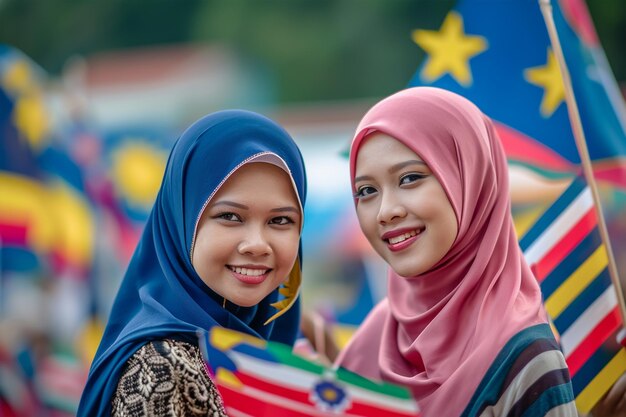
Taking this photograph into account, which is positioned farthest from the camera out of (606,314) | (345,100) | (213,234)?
(345,100)

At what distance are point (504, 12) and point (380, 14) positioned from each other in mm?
17431

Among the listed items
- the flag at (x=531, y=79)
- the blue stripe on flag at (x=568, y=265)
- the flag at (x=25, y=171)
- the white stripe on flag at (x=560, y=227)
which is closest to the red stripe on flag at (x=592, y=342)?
the blue stripe on flag at (x=568, y=265)

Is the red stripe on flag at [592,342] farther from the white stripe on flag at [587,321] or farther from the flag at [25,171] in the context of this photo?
the flag at [25,171]

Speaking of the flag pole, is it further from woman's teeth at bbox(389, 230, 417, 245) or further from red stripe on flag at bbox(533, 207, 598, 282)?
woman's teeth at bbox(389, 230, 417, 245)

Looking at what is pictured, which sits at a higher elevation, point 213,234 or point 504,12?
point 504,12

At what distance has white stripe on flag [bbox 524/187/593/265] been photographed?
358 centimetres

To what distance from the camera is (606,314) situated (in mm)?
3424

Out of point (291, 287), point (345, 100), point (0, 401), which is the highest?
point (345, 100)

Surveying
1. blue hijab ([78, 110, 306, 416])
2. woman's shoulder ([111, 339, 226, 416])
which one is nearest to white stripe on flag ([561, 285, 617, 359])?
blue hijab ([78, 110, 306, 416])

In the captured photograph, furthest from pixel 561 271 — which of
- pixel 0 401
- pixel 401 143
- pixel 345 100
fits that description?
pixel 345 100

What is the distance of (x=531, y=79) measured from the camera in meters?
4.10

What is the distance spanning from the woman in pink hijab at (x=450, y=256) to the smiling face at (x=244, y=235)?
0.30 m

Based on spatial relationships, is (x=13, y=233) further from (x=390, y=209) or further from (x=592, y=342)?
(x=592, y=342)

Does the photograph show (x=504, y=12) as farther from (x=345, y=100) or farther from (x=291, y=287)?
(x=345, y=100)
